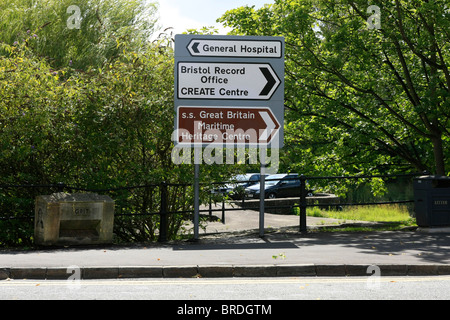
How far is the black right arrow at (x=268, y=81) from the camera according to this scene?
12.3 meters

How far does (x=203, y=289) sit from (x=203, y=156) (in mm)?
5425

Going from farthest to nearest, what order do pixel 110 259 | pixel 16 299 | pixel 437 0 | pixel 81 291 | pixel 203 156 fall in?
pixel 437 0 → pixel 203 156 → pixel 110 259 → pixel 81 291 → pixel 16 299

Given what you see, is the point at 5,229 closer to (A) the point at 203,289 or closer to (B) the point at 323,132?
(A) the point at 203,289

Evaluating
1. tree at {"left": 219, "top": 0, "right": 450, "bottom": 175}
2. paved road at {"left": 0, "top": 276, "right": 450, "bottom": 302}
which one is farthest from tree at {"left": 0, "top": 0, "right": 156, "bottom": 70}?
paved road at {"left": 0, "top": 276, "right": 450, "bottom": 302}

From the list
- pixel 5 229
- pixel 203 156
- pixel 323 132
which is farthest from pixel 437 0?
pixel 5 229

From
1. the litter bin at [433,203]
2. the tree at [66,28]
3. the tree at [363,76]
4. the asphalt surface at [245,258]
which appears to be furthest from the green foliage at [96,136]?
the tree at [66,28]

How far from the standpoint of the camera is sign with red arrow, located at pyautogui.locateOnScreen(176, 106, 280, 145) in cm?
1204

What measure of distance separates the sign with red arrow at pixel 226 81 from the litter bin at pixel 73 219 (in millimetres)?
2701

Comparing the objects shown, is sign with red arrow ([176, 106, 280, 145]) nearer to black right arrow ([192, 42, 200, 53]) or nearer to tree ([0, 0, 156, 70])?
black right arrow ([192, 42, 200, 53])

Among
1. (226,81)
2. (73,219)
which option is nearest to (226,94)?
(226,81)

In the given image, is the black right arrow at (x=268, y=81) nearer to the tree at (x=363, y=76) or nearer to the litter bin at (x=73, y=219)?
the tree at (x=363, y=76)

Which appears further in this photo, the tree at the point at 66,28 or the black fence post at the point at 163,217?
the tree at the point at 66,28

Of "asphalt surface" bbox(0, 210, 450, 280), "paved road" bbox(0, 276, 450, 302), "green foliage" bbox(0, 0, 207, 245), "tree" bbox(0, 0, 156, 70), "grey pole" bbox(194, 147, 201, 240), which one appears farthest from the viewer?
"tree" bbox(0, 0, 156, 70)

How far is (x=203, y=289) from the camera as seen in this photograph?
24.2 feet
